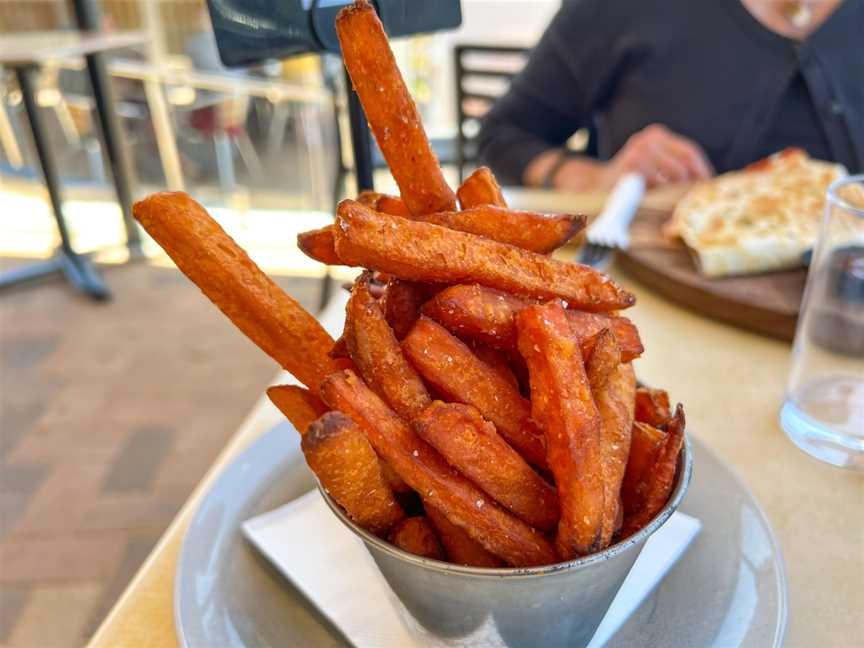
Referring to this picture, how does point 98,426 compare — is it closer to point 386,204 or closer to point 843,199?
point 386,204

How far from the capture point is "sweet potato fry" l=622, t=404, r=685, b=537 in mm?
567

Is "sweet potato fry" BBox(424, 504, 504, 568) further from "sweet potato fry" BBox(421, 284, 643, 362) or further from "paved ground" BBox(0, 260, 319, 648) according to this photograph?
"paved ground" BBox(0, 260, 319, 648)

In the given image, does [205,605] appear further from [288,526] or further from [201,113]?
[201,113]

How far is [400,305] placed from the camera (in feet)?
1.99

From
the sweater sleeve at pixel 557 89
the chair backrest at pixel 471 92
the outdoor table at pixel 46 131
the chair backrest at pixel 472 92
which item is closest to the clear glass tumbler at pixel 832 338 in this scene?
the sweater sleeve at pixel 557 89

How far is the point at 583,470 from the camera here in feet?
1.65

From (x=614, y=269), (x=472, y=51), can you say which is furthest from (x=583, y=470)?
(x=472, y=51)

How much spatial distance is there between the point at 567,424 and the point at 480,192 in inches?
10.0

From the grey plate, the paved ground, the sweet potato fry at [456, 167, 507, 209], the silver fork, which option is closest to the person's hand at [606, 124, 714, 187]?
the silver fork

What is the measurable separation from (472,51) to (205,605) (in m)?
2.85

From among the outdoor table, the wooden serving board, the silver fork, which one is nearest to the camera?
the wooden serving board

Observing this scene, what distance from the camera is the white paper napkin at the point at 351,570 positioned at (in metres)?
0.65

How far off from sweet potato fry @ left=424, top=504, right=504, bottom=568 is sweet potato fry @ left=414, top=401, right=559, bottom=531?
0.04 m

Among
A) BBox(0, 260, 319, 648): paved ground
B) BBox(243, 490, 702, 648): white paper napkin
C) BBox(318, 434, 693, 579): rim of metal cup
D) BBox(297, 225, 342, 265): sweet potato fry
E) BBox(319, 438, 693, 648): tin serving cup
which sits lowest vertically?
BBox(0, 260, 319, 648): paved ground
